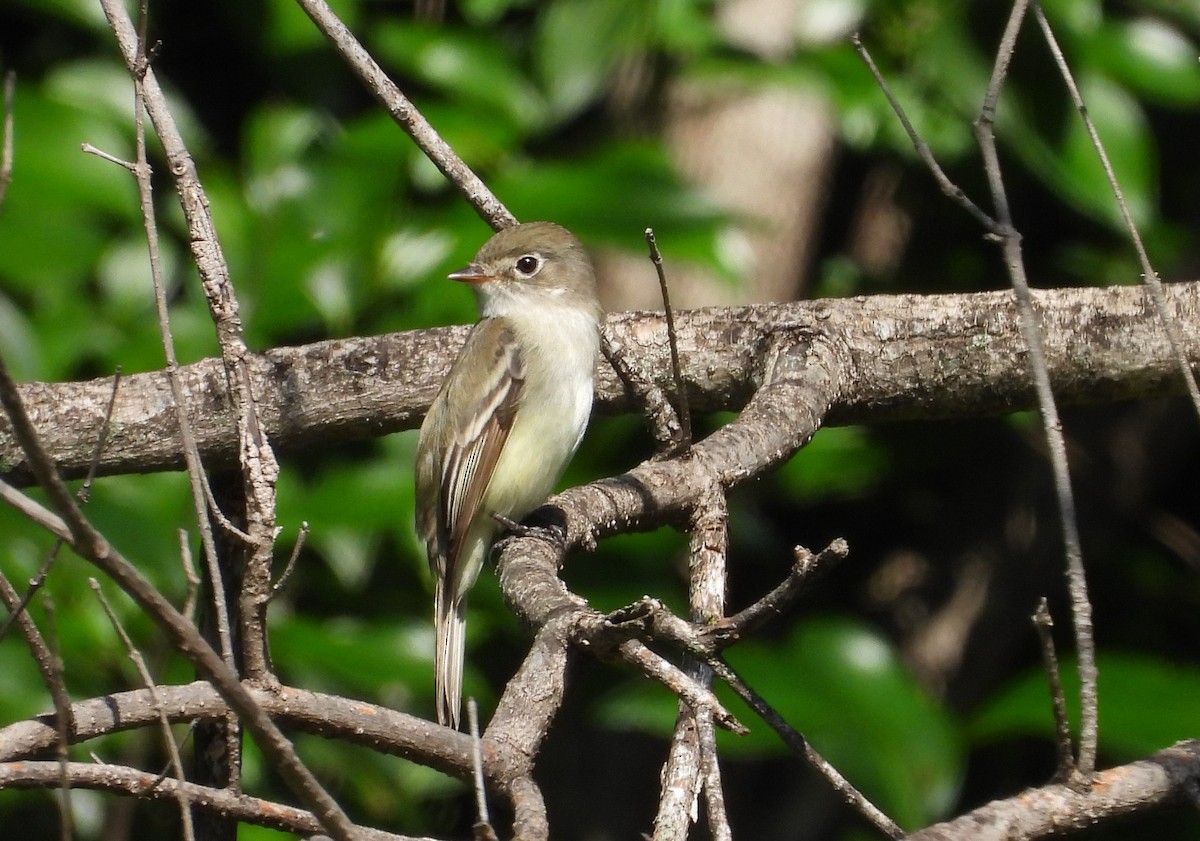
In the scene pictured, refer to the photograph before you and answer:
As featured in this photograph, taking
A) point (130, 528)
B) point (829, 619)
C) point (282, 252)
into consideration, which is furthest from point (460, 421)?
point (829, 619)

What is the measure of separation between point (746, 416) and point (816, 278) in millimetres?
3299

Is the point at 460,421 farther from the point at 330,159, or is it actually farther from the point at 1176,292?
the point at 1176,292

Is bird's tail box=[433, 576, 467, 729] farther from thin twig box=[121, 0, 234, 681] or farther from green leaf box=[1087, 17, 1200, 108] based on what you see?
green leaf box=[1087, 17, 1200, 108]

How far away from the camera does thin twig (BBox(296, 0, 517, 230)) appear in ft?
10.5

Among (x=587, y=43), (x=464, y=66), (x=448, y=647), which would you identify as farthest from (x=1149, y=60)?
(x=448, y=647)

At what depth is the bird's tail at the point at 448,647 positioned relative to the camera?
433 cm

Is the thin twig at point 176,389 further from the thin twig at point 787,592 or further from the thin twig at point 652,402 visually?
the thin twig at point 652,402

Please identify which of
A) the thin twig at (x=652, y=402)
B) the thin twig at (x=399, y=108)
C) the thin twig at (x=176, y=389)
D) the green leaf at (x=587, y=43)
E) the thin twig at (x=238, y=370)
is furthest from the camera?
the green leaf at (x=587, y=43)

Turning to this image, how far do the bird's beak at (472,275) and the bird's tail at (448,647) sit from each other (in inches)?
38.0

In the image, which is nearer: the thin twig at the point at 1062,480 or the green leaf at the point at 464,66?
the thin twig at the point at 1062,480

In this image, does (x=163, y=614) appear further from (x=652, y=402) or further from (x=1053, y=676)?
(x=652, y=402)

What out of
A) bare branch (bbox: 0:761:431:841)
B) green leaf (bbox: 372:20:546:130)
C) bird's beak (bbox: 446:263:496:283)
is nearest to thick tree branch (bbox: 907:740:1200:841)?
bare branch (bbox: 0:761:431:841)

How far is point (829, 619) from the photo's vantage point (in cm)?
496

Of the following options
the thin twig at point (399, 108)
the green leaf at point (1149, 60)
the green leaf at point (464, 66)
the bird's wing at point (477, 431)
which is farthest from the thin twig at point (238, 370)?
the green leaf at point (1149, 60)
